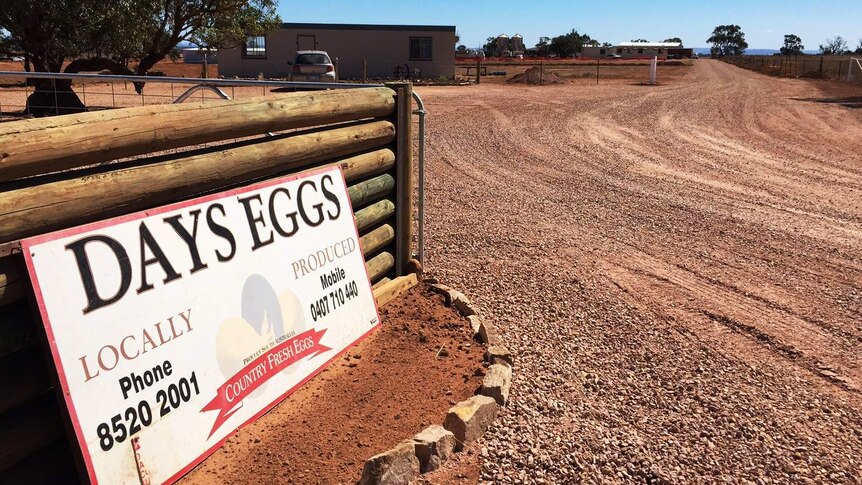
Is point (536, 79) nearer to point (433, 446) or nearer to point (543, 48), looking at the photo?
point (433, 446)

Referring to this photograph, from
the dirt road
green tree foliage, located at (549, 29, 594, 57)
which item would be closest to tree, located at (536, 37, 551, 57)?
green tree foliage, located at (549, 29, 594, 57)

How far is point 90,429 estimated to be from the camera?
3.07m

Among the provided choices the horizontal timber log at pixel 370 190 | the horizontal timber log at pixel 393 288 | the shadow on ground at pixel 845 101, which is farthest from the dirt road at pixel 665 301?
the shadow on ground at pixel 845 101

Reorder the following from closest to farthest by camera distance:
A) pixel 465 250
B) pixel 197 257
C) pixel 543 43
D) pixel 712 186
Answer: pixel 197 257 → pixel 465 250 → pixel 712 186 → pixel 543 43

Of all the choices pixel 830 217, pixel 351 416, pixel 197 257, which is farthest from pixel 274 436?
pixel 830 217

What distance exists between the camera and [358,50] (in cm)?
4244

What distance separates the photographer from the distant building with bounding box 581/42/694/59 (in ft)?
379

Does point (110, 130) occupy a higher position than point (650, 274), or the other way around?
point (110, 130)

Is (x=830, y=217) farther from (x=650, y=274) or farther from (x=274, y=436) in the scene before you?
(x=274, y=436)

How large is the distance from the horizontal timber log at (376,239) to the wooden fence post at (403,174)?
13 centimetres

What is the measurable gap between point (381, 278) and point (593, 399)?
2154mm

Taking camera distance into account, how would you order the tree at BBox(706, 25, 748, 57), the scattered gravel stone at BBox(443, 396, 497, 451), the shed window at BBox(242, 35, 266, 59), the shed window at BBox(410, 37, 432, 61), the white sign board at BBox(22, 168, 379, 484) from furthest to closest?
the tree at BBox(706, 25, 748, 57)
the shed window at BBox(410, 37, 432, 61)
the shed window at BBox(242, 35, 266, 59)
the scattered gravel stone at BBox(443, 396, 497, 451)
the white sign board at BBox(22, 168, 379, 484)

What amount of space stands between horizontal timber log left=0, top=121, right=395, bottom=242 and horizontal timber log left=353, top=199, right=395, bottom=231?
1.88 feet

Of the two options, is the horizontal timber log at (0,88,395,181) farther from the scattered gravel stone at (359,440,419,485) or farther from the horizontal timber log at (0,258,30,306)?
the scattered gravel stone at (359,440,419,485)
